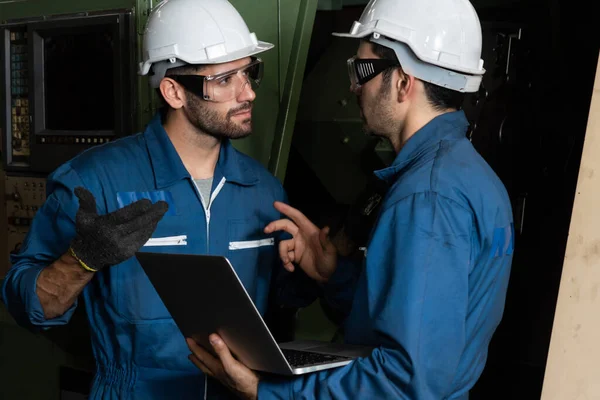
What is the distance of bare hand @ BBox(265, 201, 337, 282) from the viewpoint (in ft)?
6.63

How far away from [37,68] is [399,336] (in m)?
1.64

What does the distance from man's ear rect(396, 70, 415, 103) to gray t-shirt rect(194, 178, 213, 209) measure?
622mm

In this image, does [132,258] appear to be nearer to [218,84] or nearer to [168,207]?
[168,207]

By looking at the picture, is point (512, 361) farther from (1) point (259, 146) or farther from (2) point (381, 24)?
(2) point (381, 24)

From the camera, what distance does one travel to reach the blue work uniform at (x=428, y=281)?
4.72 feet

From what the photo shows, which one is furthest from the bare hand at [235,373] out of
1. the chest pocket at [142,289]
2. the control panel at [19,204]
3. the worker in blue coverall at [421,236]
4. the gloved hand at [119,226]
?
the control panel at [19,204]

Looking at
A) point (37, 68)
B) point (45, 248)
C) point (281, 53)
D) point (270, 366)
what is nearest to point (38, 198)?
point (37, 68)

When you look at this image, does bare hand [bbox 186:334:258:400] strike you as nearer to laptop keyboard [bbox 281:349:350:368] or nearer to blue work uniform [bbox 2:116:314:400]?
laptop keyboard [bbox 281:349:350:368]

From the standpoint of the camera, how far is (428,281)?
1440 millimetres

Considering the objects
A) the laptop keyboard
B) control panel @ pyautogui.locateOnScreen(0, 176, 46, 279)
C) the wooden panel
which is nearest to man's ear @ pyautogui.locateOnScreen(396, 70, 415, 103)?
the wooden panel

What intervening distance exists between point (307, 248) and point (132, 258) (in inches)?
17.6

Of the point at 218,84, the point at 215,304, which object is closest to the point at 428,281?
the point at 215,304

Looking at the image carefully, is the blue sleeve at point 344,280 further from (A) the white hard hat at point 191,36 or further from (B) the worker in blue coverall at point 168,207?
(A) the white hard hat at point 191,36

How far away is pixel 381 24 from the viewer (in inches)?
68.3
